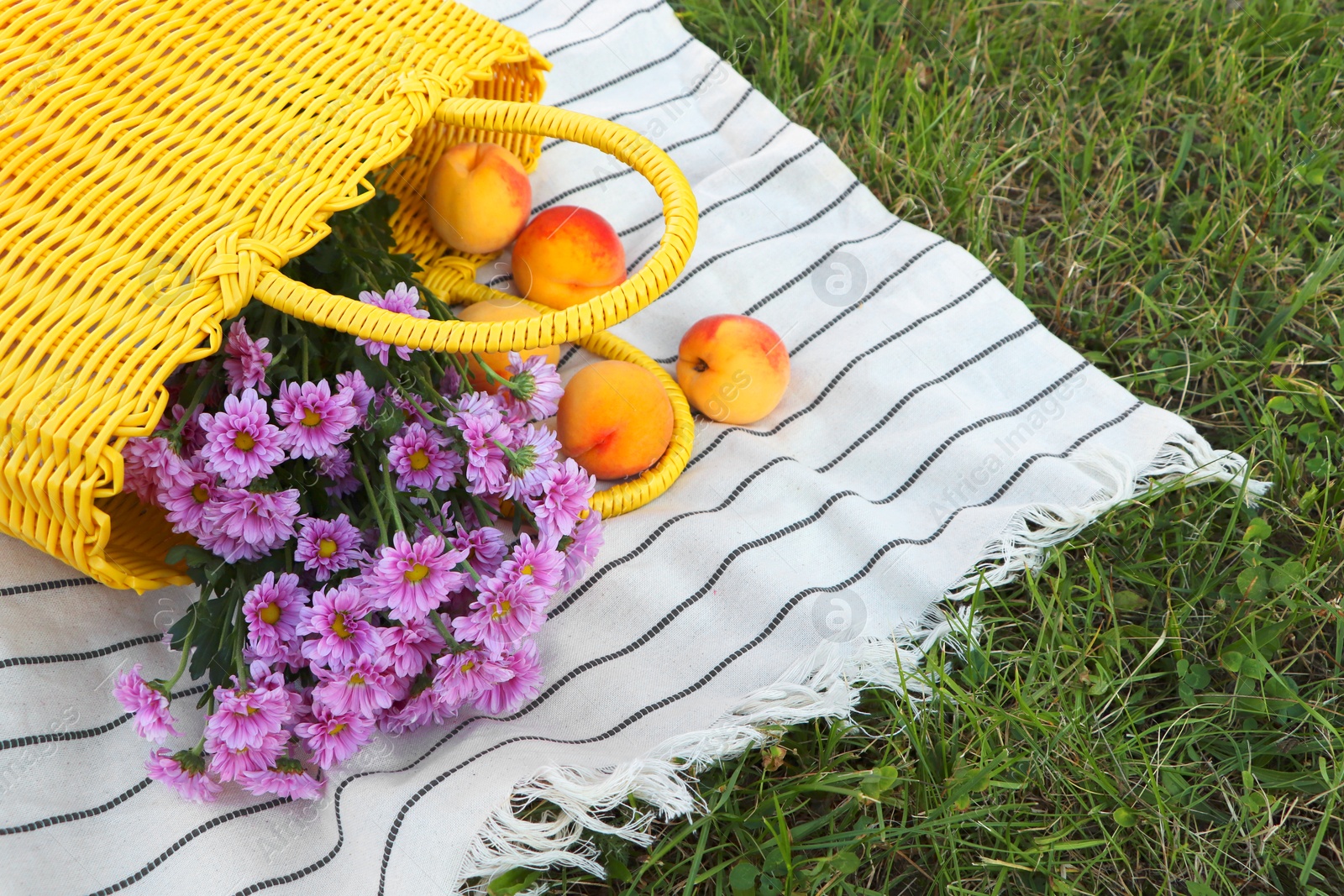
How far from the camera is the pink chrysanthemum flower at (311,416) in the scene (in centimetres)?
96

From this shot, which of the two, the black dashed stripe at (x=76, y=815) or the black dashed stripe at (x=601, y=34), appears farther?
the black dashed stripe at (x=601, y=34)

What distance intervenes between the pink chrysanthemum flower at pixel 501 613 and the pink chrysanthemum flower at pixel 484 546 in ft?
0.16

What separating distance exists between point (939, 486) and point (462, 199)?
793 millimetres

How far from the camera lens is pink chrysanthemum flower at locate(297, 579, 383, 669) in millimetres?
927

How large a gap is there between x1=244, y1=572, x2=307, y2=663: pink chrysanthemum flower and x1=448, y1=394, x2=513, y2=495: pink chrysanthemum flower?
0.20 metres

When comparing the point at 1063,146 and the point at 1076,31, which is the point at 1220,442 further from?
the point at 1076,31

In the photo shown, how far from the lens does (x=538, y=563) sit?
989 millimetres

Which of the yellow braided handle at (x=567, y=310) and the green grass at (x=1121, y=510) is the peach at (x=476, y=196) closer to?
the yellow braided handle at (x=567, y=310)

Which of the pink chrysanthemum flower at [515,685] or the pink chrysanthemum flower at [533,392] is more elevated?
the pink chrysanthemum flower at [533,392]

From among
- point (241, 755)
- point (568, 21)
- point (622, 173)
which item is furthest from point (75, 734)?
point (568, 21)

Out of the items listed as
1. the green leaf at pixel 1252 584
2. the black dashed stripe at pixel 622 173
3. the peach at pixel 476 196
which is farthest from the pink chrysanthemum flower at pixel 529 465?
the green leaf at pixel 1252 584

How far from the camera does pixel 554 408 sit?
1116 millimetres

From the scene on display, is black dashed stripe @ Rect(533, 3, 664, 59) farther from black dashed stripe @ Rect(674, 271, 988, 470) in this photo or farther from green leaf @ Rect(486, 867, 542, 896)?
green leaf @ Rect(486, 867, 542, 896)

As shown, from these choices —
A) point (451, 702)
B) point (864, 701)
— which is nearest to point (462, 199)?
point (451, 702)
